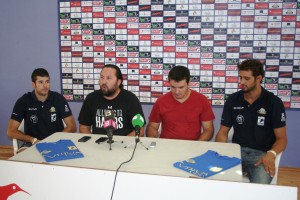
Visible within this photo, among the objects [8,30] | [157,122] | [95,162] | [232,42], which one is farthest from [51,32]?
[95,162]

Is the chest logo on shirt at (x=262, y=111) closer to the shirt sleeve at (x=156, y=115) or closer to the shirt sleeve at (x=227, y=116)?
the shirt sleeve at (x=227, y=116)

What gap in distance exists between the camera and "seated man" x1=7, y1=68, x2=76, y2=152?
293 centimetres

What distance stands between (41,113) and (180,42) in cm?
178

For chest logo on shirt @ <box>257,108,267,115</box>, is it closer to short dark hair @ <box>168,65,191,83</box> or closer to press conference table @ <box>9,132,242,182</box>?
press conference table @ <box>9,132,242,182</box>

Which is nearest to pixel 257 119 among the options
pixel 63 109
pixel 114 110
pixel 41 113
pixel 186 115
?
pixel 186 115

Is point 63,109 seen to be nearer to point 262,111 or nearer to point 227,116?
point 227,116

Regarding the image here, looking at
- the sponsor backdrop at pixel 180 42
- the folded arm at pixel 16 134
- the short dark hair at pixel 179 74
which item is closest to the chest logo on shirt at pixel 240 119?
the short dark hair at pixel 179 74

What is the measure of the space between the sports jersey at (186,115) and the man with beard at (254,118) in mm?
201

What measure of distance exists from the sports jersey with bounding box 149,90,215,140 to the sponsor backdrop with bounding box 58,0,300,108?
944 millimetres

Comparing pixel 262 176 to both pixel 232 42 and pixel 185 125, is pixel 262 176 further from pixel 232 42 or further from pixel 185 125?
pixel 232 42

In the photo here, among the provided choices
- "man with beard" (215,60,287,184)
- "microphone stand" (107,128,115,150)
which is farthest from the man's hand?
"microphone stand" (107,128,115,150)

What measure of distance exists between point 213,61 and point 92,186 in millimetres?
2481

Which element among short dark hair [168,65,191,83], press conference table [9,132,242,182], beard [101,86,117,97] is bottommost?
press conference table [9,132,242,182]

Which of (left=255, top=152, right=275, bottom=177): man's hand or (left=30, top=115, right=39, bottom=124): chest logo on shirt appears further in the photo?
(left=30, top=115, right=39, bottom=124): chest logo on shirt
